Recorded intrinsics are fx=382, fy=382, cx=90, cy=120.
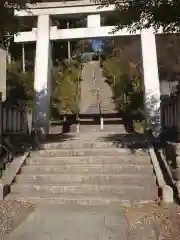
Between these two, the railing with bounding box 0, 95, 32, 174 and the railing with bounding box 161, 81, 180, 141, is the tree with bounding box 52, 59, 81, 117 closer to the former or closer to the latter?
the railing with bounding box 0, 95, 32, 174

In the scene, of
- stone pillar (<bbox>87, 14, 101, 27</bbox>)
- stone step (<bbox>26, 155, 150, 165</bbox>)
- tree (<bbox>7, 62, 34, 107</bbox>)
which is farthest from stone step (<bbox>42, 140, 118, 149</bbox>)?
tree (<bbox>7, 62, 34, 107</bbox>)

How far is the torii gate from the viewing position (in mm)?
12992

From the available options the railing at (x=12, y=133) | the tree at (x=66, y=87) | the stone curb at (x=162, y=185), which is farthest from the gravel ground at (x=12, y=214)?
the tree at (x=66, y=87)

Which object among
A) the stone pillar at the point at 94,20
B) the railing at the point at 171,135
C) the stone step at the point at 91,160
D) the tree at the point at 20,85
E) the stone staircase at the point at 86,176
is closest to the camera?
the stone staircase at the point at 86,176

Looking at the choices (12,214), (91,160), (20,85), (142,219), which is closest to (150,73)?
(91,160)

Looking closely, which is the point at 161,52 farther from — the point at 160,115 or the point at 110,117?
the point at 160,115

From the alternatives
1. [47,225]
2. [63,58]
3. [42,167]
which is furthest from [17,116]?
[63,58]

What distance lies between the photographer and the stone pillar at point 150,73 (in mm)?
12812

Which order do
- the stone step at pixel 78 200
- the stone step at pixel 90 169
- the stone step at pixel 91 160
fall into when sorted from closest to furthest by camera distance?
the stone step at pixel 78 200, the stone step at pixel 90 169, the stone step at pixel 91 160

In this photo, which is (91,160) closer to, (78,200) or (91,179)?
(91,179)

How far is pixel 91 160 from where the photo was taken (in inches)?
371

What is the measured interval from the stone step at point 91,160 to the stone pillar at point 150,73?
3640mm

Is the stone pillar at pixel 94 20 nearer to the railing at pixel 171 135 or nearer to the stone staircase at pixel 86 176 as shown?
the railing at pixel 171 135

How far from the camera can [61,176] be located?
→ 8.78 metres
